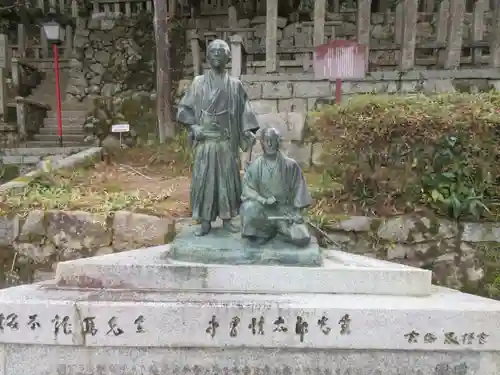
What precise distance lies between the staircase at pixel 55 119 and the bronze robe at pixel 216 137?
889 cm

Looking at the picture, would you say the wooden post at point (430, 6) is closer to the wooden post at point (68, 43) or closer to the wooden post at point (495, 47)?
the wooden post at point (495, 47)

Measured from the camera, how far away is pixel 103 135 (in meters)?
11.6

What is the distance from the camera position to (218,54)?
11.3 feet

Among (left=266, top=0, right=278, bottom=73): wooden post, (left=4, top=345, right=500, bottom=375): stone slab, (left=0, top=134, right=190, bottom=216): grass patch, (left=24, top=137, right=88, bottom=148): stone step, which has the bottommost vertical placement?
(left=4, top=345, right=500, bottom=375): stone slab

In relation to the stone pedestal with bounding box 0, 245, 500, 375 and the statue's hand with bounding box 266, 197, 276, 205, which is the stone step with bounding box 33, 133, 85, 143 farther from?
the statue's hand with bounding box 266, 197, 276, 205

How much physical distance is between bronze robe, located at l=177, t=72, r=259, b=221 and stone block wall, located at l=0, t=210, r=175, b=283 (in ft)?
7.56

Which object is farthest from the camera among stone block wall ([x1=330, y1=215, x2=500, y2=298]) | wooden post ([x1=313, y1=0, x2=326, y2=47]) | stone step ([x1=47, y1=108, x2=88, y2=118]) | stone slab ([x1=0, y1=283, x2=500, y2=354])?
stone step ([x1=47, y1=108, x2=88, y2=118])

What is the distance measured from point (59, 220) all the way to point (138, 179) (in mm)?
2452

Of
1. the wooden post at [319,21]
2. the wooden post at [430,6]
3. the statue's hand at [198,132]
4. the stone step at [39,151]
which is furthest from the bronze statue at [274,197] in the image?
the wooden post at [430,6]

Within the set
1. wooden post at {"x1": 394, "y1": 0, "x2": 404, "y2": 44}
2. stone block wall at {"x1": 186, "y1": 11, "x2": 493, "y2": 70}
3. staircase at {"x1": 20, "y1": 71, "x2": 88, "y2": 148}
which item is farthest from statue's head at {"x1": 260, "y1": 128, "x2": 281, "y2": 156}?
staircase at {"x1": 20, "y1": 71, "x2": 88, "y2": 148}

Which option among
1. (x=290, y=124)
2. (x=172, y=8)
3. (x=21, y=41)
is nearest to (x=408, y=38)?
(x=290, y=124)

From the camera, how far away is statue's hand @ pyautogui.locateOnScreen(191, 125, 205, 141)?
3543 millimetres

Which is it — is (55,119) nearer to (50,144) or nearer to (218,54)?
(50,144)

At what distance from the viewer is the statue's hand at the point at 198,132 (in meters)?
3.54
